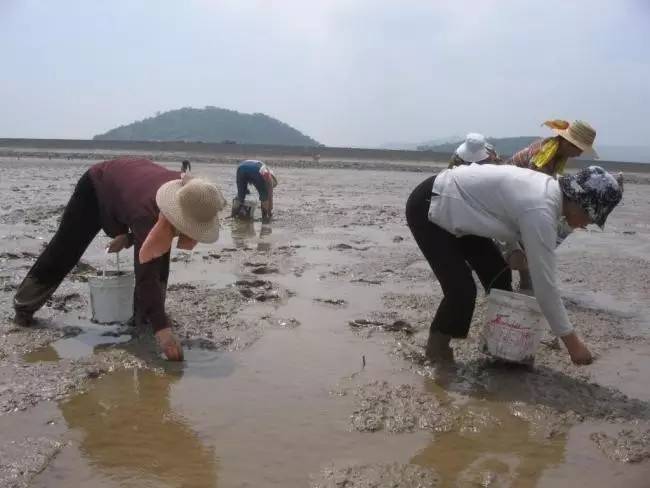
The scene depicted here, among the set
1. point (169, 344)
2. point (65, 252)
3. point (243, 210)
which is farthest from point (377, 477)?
point (243, 210)

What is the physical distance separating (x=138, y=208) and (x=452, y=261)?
1.81m

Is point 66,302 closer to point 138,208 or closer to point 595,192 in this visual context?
point 138,208

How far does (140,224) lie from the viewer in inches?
142

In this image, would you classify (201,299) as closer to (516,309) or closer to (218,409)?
(218,409)

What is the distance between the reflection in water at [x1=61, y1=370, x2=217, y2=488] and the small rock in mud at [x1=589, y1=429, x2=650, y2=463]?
1743 mm

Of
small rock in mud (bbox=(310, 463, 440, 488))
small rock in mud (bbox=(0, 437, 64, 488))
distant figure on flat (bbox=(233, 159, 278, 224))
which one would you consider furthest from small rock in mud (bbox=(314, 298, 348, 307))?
distant figure on flat (bbox=(233, 159, 278, 224))

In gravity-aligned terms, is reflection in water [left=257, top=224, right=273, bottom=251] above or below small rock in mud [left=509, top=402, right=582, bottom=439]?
above

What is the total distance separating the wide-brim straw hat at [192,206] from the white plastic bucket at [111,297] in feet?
2.68

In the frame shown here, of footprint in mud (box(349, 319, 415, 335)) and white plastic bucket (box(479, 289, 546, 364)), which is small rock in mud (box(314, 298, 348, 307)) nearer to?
footprint in mud (box(349, 319, 415, 335))

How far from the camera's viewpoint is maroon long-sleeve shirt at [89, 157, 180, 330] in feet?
11.7

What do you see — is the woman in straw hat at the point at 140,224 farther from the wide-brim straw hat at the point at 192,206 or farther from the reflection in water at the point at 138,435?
the reflection in water at the point at 138,435

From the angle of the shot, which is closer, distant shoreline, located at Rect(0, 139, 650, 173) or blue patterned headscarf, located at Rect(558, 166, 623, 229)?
blue patterned headscarf, located at Rect(558, 166, 623, 229)

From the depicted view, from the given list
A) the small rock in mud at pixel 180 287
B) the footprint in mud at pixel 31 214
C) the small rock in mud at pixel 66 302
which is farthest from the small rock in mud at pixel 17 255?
the footprint in mud at pixel 31 214

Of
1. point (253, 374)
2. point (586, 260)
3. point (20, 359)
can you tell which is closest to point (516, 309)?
point (253, 374)
